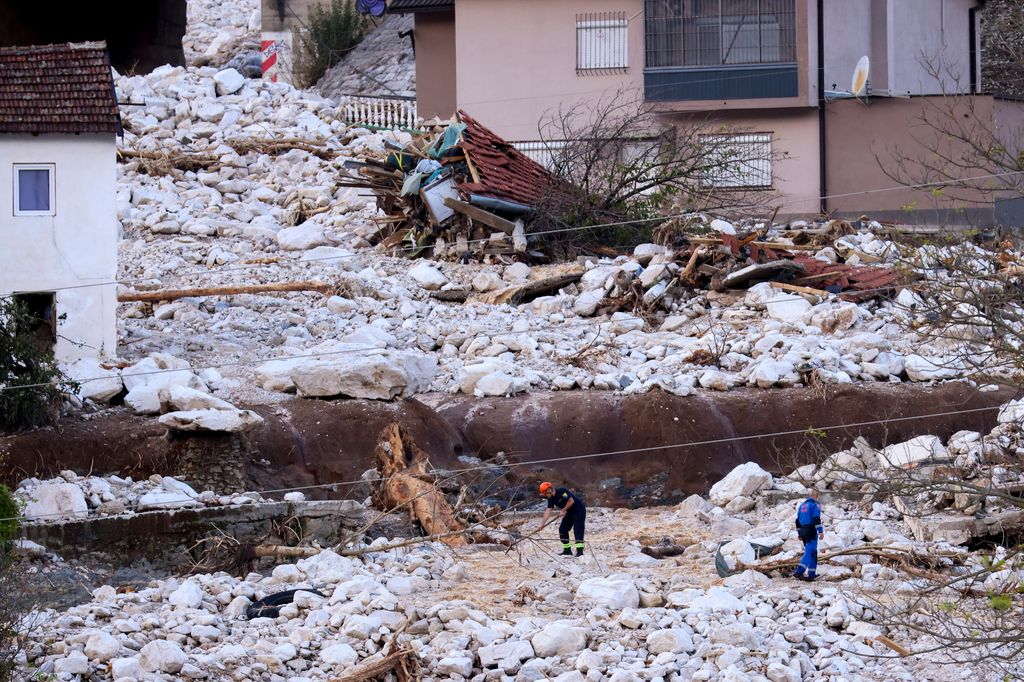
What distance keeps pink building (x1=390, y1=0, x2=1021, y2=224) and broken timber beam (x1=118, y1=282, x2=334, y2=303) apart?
7322 millimetres

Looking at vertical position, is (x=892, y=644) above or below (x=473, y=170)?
below

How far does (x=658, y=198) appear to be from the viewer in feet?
76.7

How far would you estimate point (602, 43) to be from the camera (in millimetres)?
26969

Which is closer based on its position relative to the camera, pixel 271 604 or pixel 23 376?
pixel 271 604

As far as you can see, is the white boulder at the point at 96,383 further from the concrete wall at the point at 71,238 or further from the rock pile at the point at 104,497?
the rock pile at the point at 104,497

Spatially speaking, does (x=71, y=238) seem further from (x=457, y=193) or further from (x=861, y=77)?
(x=861, y=77)

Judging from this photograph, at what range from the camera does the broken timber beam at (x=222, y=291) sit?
20.7 m

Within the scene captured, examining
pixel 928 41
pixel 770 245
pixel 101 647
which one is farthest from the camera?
pixel 928 41

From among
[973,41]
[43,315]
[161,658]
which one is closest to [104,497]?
[161,658]

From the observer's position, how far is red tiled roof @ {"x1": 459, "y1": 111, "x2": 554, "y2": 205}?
22.6 meters

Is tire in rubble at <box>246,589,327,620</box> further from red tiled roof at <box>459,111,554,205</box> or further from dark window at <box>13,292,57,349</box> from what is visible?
red tiled roof at <box>459,111,554,205</box>

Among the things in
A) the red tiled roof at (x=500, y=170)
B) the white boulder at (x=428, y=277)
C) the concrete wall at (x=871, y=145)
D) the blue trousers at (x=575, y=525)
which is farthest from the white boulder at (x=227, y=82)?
the blue trousers at (x=575, y=525)

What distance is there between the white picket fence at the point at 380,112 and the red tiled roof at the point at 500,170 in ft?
17.8

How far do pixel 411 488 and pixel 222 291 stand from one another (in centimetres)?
739
